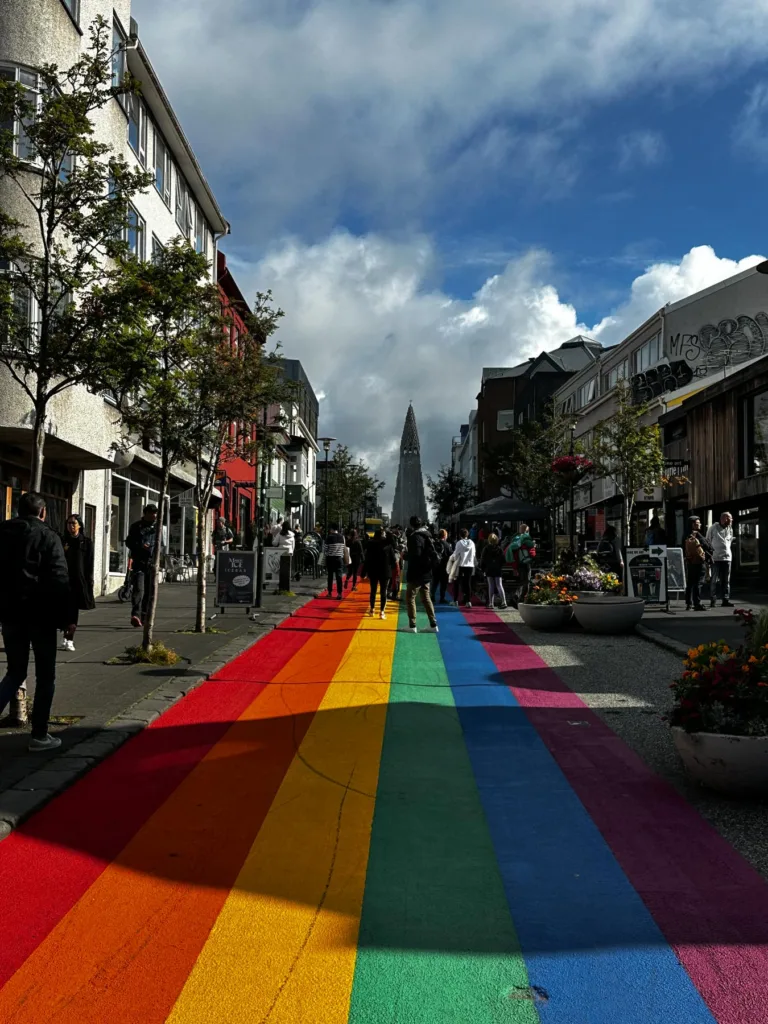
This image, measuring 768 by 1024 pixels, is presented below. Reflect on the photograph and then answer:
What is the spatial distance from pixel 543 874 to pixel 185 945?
1.63 m

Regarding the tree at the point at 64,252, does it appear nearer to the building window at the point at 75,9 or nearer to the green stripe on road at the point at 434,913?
the green stripe on road at the point at 434,913

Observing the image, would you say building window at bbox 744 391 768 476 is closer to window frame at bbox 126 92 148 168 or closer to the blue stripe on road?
window frame at bbox 126 92 148 168

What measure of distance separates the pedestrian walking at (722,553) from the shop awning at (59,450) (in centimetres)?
1226

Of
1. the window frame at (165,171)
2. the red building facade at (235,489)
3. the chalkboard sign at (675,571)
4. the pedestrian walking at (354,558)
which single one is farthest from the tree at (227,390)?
the window frame at (165,171)

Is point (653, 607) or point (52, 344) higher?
point (52, 344)

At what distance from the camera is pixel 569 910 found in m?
3.90

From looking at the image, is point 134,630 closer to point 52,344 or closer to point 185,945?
point 52,344

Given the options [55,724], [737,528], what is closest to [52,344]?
[55,724]

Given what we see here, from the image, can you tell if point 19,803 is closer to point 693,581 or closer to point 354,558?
point 693,581

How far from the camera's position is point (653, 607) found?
723 inches

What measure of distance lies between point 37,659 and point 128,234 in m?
18.6

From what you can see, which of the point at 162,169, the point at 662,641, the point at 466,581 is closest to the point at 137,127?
the point at 162,169

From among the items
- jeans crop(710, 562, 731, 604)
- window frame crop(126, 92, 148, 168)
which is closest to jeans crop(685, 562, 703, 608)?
jeans crop(710, 562, 731, 604)

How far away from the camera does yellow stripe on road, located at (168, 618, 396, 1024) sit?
3.14 metres
